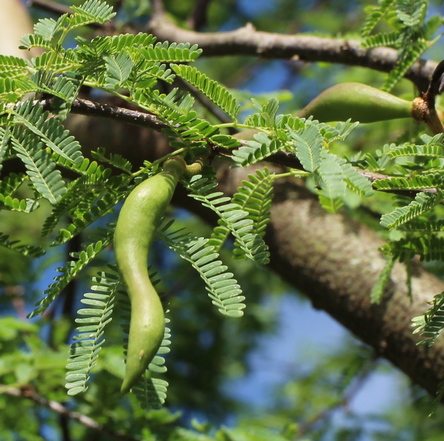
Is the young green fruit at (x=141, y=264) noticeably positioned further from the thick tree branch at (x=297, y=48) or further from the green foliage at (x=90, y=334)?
the thick tree branch at (x=297, y=48)

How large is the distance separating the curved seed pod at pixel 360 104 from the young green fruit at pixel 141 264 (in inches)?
14.8

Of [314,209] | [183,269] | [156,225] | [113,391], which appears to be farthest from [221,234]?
[183,269]

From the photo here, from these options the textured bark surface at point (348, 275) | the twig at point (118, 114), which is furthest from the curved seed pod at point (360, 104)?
the textured bark surface at point (348, 275)

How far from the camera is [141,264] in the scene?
31.3 inches

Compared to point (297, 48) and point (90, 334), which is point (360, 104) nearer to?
point (90, 334)

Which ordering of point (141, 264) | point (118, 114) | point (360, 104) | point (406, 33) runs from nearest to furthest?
point (141, 264), point (118, 114), point (360, 104), point (406, 33)

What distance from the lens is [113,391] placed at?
1.94 m

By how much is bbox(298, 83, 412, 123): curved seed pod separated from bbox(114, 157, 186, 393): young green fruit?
38cm

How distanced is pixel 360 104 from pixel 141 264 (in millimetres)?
562

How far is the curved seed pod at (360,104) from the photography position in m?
1.07

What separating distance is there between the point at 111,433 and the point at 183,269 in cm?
Answer: 155

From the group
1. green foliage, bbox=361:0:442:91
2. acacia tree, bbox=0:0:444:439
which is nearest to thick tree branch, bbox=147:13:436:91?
green foliage, bbox=361:0:442:91

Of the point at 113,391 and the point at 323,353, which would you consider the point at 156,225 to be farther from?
the point at 323,353

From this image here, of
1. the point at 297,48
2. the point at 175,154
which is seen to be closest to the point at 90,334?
the point at 175,154
